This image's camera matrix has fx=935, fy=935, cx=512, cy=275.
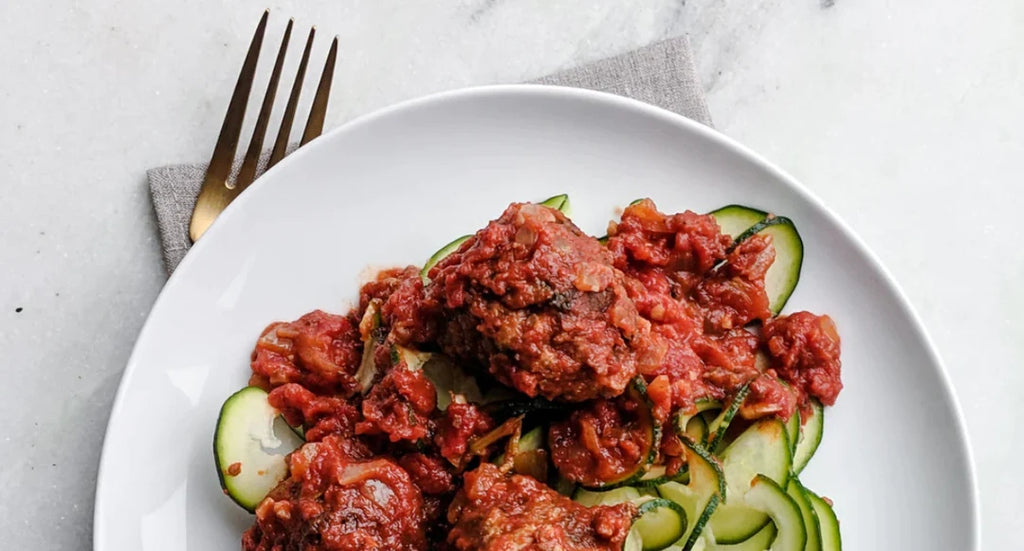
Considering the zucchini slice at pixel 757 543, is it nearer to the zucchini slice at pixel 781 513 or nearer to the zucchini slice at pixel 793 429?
the zucchini slice at pixel 781 513

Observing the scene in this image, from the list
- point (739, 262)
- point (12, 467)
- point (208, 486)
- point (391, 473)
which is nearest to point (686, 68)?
point (739, 262)

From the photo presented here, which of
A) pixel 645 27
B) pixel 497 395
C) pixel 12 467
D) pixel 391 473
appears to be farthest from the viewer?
pixel 645 27

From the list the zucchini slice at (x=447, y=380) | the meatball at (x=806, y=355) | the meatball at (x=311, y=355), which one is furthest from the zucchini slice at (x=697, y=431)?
the meatball at (x=311, y=355)

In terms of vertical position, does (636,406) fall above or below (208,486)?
above

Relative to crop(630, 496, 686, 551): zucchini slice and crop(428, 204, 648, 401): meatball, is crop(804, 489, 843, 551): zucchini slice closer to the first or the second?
crop(630, 496, 686, 551): zucchini slice

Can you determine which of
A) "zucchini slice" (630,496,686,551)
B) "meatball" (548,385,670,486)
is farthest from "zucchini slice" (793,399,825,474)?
"meatball" (548,385,670,486)

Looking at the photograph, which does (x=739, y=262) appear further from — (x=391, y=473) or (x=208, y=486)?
(x=208, y=486)
